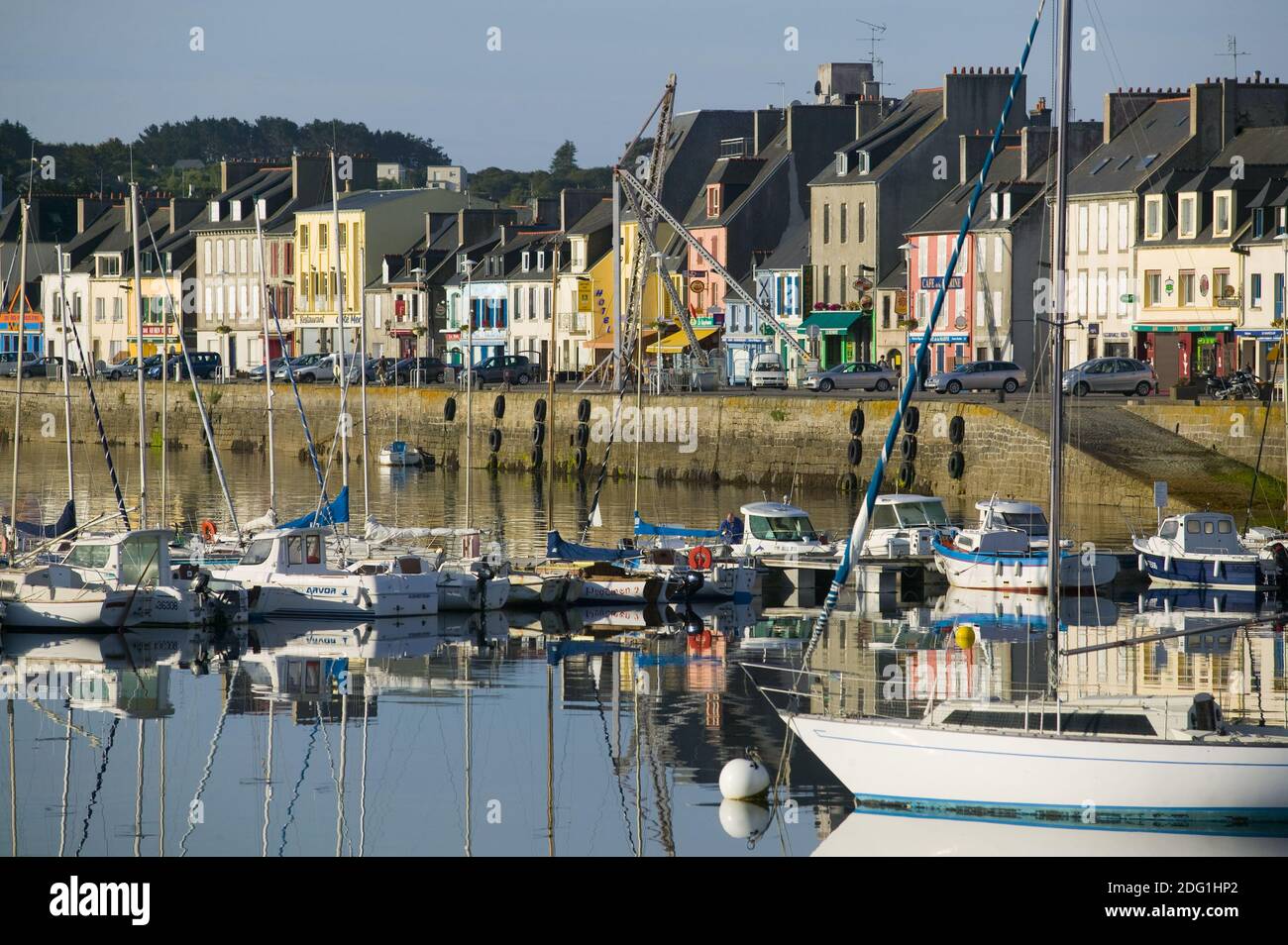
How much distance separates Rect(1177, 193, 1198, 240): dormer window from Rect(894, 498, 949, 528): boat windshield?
92.0 feet

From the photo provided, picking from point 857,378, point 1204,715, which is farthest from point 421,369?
point 1204,715

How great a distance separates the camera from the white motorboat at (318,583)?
36969mm

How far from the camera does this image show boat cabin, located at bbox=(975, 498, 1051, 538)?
4275 cm

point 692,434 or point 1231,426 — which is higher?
point 1231,426

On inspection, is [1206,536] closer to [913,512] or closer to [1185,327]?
[913,512]

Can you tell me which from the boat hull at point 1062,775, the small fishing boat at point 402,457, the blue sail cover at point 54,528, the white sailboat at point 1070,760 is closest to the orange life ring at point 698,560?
the blue sail cover at point 54,528

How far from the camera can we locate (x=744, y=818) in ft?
73.6

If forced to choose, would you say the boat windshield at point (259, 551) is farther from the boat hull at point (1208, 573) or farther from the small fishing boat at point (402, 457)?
the small fishing boat at point (402, 457)

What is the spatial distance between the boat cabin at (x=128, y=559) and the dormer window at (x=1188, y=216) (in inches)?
1694

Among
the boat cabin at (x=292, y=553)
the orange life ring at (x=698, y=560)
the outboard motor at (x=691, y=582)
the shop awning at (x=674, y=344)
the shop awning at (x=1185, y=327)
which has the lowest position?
the outboard motor at (x=691, y=582)

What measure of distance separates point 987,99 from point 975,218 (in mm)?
6445

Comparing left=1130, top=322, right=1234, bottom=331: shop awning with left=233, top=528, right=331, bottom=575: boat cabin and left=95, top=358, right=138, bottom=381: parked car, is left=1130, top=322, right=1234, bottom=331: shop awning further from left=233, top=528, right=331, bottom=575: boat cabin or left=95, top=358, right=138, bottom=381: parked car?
left=95, top=358, right=138, bottom=381: parked car

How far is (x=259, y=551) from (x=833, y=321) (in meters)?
48.9
